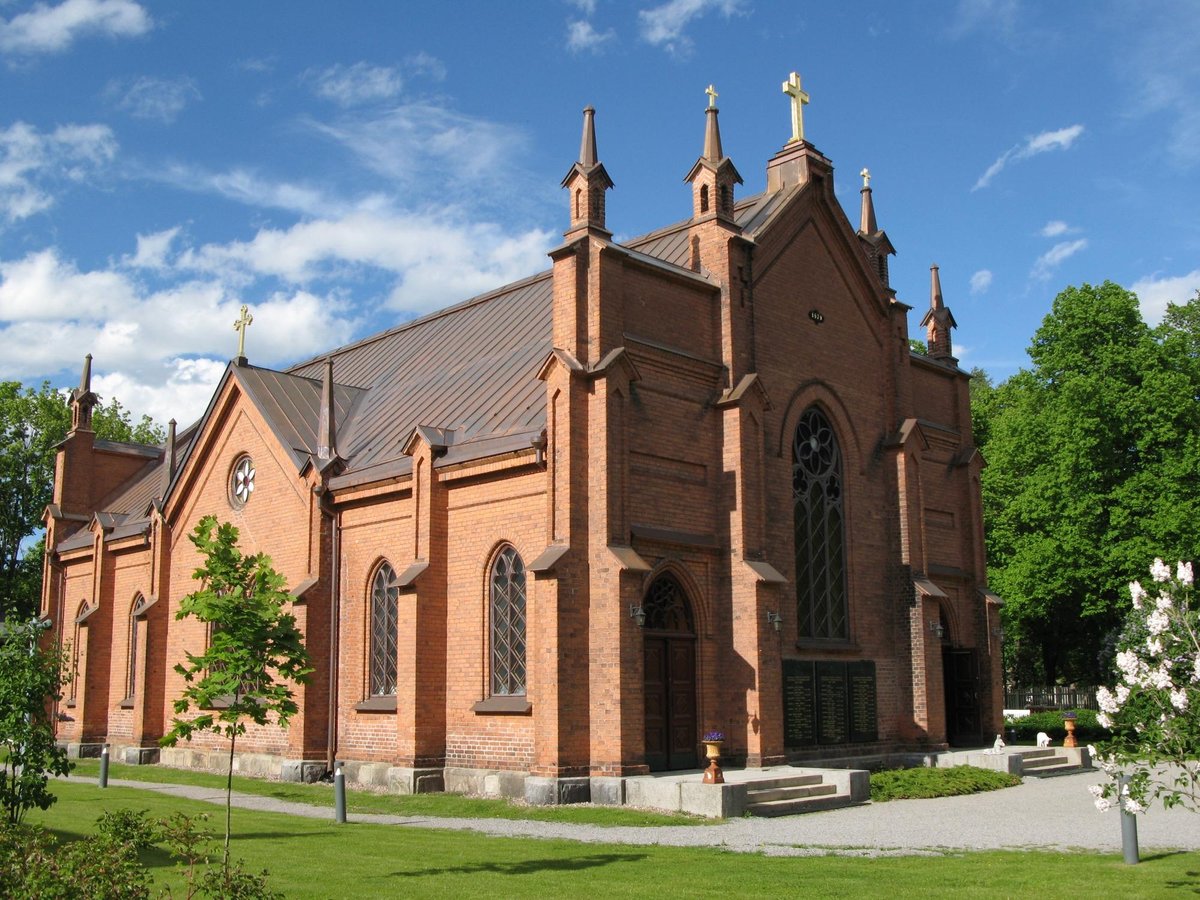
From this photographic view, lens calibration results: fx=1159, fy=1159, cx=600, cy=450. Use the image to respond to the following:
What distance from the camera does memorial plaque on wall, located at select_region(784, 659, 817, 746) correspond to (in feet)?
73.7

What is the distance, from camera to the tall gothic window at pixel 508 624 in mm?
20984

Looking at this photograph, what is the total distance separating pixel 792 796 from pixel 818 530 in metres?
7.08

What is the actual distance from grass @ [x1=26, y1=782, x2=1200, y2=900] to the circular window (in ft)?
43.2

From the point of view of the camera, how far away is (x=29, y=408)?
51.4 meters

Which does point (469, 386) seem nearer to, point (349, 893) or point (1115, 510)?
point (349, 893)

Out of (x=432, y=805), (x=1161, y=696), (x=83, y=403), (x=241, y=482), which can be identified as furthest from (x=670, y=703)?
(x=83, y=403)

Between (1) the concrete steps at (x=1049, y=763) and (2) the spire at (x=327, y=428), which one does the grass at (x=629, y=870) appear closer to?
(1) the concrete steps at (x=1049, y=763)

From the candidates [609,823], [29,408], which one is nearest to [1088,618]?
[609,823]

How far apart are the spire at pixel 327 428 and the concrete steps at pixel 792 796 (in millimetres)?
12357

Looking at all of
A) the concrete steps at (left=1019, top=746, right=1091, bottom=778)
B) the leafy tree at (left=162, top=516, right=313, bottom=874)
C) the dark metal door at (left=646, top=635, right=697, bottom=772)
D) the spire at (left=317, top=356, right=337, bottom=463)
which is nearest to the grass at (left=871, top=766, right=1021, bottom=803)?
the concrete steps at (left=1019, top=746, right=1091, bottom=778)

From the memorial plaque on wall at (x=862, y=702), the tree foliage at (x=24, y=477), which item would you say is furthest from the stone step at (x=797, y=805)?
the tree foliage at (x=24, y=477)

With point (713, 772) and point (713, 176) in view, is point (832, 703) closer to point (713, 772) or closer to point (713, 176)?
point (713, 772)

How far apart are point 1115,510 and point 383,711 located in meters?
23.2

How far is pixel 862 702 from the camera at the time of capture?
2428cm
